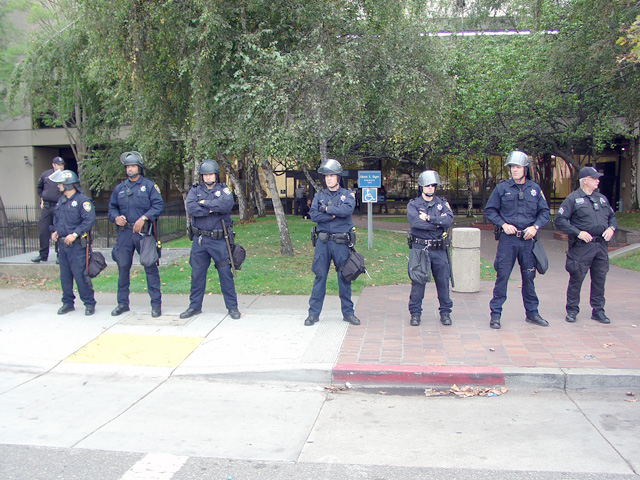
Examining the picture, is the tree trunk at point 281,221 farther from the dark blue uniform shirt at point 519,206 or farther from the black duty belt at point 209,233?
the dark blue uniform shirt at point 519,206

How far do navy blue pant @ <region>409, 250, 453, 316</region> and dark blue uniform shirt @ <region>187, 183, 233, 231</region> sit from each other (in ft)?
8.33

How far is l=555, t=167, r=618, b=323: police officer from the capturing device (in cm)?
715

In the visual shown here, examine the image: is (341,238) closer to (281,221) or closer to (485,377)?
(485,377)

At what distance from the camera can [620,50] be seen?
44.5 feet

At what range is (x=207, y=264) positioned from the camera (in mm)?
7598

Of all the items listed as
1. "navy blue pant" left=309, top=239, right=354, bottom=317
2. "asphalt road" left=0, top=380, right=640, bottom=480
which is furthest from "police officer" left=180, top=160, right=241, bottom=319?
"asphalt road" left=0, top=380, right=640, bottom=480

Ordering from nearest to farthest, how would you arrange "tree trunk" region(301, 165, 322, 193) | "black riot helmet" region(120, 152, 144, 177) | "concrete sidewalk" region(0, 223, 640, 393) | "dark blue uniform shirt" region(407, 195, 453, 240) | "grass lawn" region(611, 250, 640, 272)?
1. "concrete sidewalk" region(0, 223, 640, 393)
2. "dark blue uniform shirt" region(407, 195, 453, 240)
3. "black riot helmet" region(120, 152, 144, 177)
4. "grass lawn" region(611, 250, 640, 272)
5. "tree trunk" region(301, 165, 322, 193)

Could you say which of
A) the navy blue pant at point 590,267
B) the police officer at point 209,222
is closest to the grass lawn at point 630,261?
the navy blue pant at point 590,267

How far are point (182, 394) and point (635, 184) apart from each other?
84.9 feet

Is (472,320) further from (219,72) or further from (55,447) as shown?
(219,72)

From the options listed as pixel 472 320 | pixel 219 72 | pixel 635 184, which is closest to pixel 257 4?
pixel 219 72

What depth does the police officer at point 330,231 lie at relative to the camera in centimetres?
715

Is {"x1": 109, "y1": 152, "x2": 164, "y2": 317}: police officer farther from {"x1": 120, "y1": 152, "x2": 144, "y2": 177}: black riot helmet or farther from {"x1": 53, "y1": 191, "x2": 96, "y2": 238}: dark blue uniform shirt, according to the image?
{"x1": 53, "y1": 191, "x2": 96, "y2": 238}: dark blue uniform shirt

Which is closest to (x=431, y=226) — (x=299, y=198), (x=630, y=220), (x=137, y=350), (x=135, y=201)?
(x=137, y=350)
